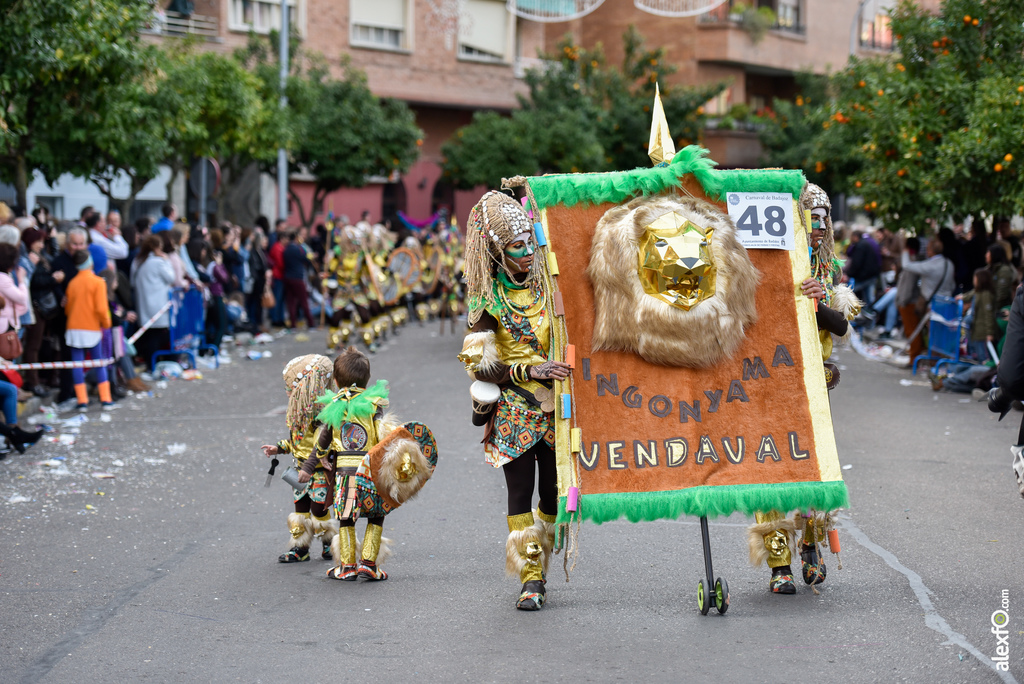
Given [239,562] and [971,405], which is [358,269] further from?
[239,562]

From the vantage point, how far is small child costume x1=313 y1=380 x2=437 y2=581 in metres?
6.27

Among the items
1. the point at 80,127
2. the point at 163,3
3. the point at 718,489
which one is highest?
the point at 163,3

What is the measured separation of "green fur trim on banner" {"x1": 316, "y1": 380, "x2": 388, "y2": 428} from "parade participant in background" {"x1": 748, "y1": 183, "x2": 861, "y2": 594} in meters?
2.14

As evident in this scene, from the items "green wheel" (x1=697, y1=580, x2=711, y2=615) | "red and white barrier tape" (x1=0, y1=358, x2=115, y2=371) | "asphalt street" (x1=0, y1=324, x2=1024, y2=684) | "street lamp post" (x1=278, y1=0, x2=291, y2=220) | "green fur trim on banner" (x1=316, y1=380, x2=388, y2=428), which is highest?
Answer: "street lamp post" (x1=278, y1=0, x2=291, y2=220)

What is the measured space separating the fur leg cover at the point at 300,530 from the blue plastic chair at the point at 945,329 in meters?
10.1

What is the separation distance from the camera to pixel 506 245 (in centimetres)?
555

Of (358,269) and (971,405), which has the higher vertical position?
(358,269)

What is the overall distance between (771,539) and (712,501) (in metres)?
0.67

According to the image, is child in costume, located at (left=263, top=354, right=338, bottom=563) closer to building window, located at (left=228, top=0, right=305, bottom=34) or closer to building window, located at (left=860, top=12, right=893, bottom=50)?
building window, located at (left=228, top=0, right=305, bottom=34)

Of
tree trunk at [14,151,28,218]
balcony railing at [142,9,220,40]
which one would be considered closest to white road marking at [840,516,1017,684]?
tree trunk at [14,151,28,218]

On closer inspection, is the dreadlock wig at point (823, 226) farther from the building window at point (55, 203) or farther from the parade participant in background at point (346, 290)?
the building window at point (55, 203)

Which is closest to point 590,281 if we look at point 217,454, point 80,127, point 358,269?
point 217,454

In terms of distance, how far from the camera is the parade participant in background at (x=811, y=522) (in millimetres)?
5922

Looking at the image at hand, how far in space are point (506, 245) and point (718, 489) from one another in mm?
1493
